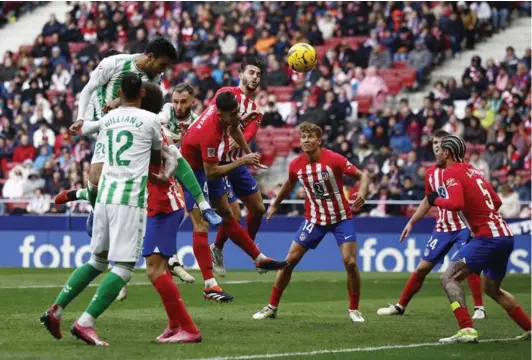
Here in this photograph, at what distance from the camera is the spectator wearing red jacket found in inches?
1145

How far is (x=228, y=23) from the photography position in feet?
109

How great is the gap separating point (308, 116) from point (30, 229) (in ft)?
23.2

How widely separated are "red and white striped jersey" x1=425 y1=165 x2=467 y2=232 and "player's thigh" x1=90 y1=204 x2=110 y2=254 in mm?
5585

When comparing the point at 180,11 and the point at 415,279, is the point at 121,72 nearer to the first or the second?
the point at 415,279

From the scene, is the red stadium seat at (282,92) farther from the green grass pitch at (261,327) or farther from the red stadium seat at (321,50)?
the green grass pitch at (261,327)

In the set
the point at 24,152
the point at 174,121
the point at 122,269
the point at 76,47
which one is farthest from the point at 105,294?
the point at 76,47

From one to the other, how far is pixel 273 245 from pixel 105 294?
14.4 metres

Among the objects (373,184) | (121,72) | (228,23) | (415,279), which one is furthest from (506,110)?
(121,72)

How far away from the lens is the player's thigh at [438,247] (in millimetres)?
14234

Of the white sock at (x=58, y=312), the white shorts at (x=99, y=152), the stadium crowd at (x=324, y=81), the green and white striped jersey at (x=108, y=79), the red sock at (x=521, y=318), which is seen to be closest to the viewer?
the white sock at (x=58, y=312)

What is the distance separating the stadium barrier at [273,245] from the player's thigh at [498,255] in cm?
1159

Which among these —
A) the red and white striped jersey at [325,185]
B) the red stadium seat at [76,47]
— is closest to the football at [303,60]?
the red and white striped jersey at [325,185]

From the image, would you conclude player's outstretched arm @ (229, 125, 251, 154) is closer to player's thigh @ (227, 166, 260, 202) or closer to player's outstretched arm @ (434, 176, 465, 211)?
player's thigh @ (227, 166, 260, 202)

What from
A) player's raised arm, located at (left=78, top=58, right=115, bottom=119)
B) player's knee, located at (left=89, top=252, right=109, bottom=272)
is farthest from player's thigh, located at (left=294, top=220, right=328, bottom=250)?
player's knee, located at (left=89, top=252, right=109, bottom=272)
